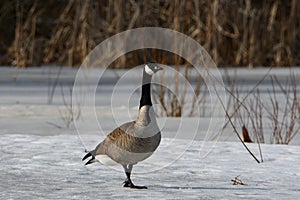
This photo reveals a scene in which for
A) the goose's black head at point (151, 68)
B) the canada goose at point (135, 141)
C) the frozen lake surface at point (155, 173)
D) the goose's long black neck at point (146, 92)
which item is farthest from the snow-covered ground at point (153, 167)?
the goose's black head at point (151, 68)

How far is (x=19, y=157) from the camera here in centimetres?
307

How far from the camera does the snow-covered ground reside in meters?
2.35

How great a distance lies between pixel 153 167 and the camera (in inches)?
116

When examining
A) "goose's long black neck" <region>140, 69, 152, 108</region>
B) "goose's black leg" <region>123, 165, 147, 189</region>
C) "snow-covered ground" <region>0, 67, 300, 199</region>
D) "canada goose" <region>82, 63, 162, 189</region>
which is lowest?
"snow-covered ground" <region>0, 67, 300, 199</region>

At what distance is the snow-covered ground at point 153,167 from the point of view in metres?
2.35

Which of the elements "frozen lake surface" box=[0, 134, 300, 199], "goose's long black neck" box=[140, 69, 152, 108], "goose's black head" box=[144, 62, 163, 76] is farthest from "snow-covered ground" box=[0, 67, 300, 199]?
"goose's black head" box=[144, 62, 163, 76]

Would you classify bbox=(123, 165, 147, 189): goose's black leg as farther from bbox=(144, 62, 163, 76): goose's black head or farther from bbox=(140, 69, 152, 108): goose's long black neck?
bbox=(144, 62, 163, 76): goose's black head

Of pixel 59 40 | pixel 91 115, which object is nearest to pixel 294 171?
pixel 91 115

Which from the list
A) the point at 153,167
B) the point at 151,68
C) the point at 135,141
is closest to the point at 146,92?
the point at 151,68

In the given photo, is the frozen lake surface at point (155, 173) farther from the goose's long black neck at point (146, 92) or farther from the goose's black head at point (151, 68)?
the goose's black head at point (151, 68)

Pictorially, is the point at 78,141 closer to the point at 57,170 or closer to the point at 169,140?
the point at 169,140

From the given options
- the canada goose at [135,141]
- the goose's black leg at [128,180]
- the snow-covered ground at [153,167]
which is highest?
the canada goose at [135,141]

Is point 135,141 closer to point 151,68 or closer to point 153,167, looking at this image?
point 151,68

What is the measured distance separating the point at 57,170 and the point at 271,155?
3.39 feet
